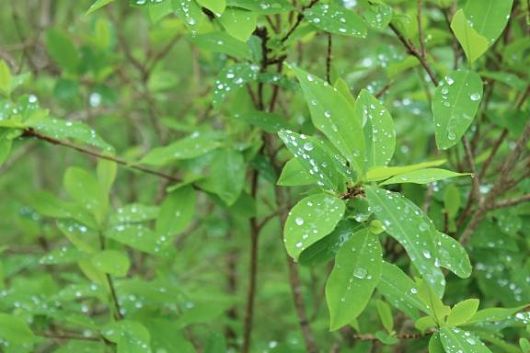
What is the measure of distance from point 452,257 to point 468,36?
48cm

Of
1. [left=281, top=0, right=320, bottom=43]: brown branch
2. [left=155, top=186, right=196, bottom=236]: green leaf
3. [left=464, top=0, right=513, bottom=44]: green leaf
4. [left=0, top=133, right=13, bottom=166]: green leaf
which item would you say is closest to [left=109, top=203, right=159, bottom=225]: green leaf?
[left=155, top=186, right=196, bottom=236]: green leaf

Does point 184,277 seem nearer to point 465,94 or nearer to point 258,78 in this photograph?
point 258,78

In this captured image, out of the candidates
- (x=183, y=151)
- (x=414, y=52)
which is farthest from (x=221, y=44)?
(x=414, y=52)

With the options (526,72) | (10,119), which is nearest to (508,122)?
(526,72)

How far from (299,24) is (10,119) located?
66 cm

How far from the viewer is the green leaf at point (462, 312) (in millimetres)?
1350

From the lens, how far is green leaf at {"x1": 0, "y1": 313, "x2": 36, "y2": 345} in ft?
5.49

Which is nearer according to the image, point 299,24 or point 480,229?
point 299,24

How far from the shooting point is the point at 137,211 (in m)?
2.06

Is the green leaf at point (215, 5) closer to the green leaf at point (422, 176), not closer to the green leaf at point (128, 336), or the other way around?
the green leaf at point (422, 176)

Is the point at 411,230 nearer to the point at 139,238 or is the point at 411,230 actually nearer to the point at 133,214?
the point at 139,238

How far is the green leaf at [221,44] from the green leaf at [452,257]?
2.22 ft

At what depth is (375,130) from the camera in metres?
1.32

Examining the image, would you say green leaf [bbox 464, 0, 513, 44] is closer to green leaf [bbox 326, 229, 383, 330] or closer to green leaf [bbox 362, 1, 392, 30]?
green leaf [bbox 362, 1, 392, 30]
